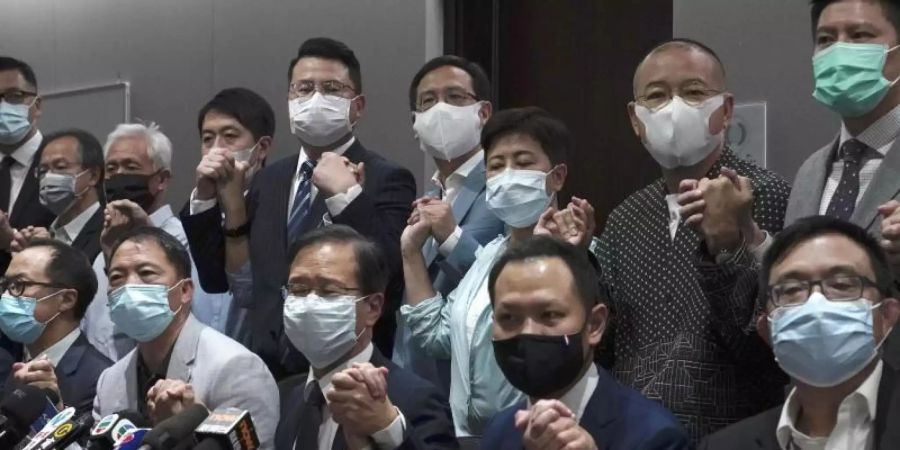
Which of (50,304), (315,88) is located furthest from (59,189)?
(315,88)

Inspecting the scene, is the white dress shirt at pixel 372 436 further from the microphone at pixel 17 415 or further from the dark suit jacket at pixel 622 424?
the microphone at pixel 17 415

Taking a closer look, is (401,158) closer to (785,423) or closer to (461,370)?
(461,370)

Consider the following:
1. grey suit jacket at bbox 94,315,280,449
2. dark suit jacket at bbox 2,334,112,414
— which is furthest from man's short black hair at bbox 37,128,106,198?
grey suit jacket at bbox 94,315,280,449

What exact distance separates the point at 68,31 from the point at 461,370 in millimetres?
4378

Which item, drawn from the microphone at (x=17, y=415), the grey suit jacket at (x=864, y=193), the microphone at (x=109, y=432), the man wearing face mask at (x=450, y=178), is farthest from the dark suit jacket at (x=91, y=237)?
the grey suit jacket at (x=864, y=193)

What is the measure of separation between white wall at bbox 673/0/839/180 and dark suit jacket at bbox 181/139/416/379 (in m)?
1.24

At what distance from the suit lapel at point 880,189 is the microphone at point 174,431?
4.95ft

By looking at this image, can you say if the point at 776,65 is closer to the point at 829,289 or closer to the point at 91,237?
the point at 829,289

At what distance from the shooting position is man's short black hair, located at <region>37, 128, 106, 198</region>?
530 centimetres

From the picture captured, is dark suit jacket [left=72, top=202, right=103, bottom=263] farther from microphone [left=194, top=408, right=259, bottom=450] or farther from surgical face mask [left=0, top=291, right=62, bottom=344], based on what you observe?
microphone [left=194, top=408, right=259, bottom=450]

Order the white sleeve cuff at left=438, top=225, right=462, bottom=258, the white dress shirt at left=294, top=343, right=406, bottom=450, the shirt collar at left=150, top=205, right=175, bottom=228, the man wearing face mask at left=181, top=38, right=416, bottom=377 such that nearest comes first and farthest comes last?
the white dress shirt at left=294, top=343, right=406, bottom=450 → the white sleeve cuff at left=438, top=225, right=462, bottom=258 → the man wearing face mask at left=181, top=38, right=416, bottom=377 → the shirt collar at left=150, top=205, right=175, bottom=228

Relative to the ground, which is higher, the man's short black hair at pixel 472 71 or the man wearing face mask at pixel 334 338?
the man's short black hair at pixel 472 71

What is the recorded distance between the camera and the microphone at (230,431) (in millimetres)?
2932

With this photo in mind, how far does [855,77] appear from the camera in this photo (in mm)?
3281
